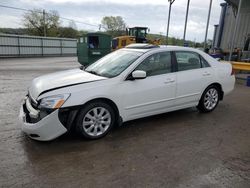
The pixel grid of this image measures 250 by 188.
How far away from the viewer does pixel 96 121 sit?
11.8 feet

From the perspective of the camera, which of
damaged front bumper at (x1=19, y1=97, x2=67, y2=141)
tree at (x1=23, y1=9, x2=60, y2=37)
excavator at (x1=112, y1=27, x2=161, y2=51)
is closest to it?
damaged front bumper at (x1=19, y1=97, x2=67, y2=141)

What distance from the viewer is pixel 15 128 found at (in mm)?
3975

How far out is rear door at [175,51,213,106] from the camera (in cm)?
450

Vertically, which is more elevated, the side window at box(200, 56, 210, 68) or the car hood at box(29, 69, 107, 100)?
the side window at box(200, 56, 210, 68)

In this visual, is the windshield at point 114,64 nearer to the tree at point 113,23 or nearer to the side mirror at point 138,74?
the side mirror at point 138,74

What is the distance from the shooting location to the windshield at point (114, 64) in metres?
3.96

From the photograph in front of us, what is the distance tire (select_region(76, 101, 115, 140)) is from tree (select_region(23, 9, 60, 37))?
1791 inches

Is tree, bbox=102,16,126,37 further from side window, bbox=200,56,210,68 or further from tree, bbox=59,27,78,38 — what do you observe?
side window, bbox=200,56,210,68

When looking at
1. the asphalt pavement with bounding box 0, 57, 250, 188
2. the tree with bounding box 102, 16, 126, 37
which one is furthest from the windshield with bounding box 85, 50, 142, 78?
the tree with bounding box 102, 16, 126, 37

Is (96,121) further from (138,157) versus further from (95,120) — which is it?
(138,157)

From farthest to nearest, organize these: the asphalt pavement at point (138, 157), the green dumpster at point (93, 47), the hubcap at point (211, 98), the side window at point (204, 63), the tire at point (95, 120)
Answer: the green dumpster at point (93, 47) < the hubcap at point (211, 98) < the side window at point (204, 63) < the tire at point (95, 120) < the asphalt pavement at point (138, 157)

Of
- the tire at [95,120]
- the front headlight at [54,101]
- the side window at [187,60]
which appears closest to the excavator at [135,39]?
the side window at [187,60]

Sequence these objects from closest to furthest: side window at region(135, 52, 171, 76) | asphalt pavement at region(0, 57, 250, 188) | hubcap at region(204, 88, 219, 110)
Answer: asphalt pavement at region(0, 57, 250, 188) → side window at region(135, 52, 171, 76) → hubcap at region(204, 88, 219, 110)

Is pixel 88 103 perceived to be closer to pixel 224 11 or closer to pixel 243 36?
pixel 243 36
